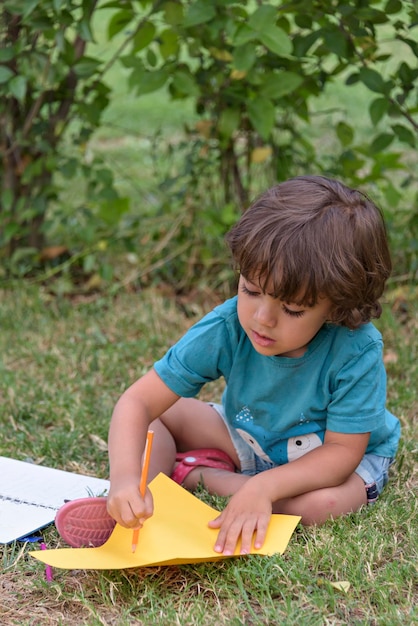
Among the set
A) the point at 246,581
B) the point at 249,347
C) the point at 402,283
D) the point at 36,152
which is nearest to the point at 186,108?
the point at 36,152

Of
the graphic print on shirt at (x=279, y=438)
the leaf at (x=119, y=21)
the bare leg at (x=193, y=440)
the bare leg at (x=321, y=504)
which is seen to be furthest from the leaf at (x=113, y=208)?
the bare leg at (x=321, y=504)

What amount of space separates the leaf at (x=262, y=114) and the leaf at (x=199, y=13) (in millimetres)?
326

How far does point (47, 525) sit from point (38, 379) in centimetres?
89

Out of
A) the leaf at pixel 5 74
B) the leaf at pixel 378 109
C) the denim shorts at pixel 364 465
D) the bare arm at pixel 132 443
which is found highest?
the leaf at pixel 5 74

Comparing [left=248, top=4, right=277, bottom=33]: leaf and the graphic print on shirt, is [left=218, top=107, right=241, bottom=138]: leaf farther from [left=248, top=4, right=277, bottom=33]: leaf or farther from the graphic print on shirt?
the graphic print on shirt

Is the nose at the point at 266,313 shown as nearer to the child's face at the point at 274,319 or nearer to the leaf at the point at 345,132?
the child's face at the point at 274,319

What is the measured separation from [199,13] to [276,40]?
0.96 feet

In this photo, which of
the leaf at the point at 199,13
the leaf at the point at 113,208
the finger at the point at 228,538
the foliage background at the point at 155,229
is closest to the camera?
the finger at the point at 228,538

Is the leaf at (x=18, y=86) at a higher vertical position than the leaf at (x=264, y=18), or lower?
lower

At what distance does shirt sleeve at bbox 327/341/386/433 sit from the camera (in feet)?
6.50

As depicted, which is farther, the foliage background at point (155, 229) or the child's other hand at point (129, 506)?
the foliage background at point (155, 229)

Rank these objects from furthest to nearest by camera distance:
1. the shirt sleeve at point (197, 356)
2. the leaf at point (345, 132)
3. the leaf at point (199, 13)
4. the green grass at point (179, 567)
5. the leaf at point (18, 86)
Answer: the leaf at point (345, 132), the leaf at point (18, 86), the leaf at point (199, 13), the shirt sleeve at point (197, 356), the green grass at point (179, 567)

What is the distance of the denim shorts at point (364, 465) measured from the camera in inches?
82.7

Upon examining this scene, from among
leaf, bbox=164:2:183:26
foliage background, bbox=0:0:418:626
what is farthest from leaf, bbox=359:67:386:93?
leaf, bbox=164:2:183:26
